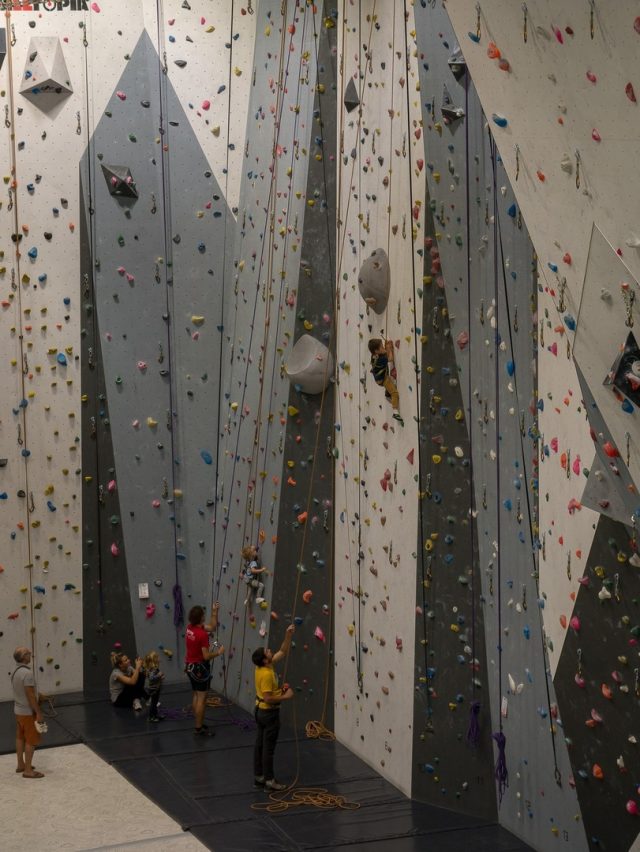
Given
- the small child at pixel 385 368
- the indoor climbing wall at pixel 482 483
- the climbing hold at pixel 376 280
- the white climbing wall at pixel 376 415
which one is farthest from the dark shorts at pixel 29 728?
the climbing hold at pixel 376 280

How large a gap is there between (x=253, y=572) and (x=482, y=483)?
2.75m

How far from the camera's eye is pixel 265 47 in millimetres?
9195

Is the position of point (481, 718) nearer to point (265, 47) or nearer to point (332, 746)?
point (332, 746)

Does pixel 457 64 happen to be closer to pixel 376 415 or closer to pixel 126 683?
pixel 376 415

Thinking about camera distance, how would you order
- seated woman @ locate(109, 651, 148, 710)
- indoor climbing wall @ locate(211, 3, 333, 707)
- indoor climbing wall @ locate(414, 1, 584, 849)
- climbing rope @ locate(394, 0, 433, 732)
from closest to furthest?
1. indoor climbing wall @ locate(414, 1, 584, 849)
2. climbing rope @ locate(394, 0, 433, 732)
3. indoor climbing wall @ locate(211, 3, 333, 707)
4. seated woman @ locate(109, 651, 148, 710)

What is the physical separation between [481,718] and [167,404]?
404 cm

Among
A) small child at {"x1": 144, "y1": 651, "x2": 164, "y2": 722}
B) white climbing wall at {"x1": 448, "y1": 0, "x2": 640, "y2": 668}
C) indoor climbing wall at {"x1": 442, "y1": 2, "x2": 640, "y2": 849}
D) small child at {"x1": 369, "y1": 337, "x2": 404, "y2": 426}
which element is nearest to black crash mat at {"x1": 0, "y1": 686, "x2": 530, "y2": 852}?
small child at {"x1": 144, "y1": 651, "x2": 164, "y2": 722}

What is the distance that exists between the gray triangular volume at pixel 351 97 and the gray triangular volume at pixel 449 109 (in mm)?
1121

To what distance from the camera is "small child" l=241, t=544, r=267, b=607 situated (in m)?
8.87

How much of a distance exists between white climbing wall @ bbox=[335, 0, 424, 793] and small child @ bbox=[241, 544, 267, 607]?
0.95 meters

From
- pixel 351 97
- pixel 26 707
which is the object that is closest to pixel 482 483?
pixel 351 97

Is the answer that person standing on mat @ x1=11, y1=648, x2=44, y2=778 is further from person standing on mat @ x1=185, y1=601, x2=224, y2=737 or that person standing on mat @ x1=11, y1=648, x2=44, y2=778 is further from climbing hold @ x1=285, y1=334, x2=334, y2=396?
climbing hold @ x1=285, y1=334, x2=334, y2=396

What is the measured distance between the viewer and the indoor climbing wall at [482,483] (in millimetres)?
6145

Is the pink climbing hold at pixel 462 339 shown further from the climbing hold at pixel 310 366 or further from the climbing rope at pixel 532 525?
the climbing hold at pixel 310 366
